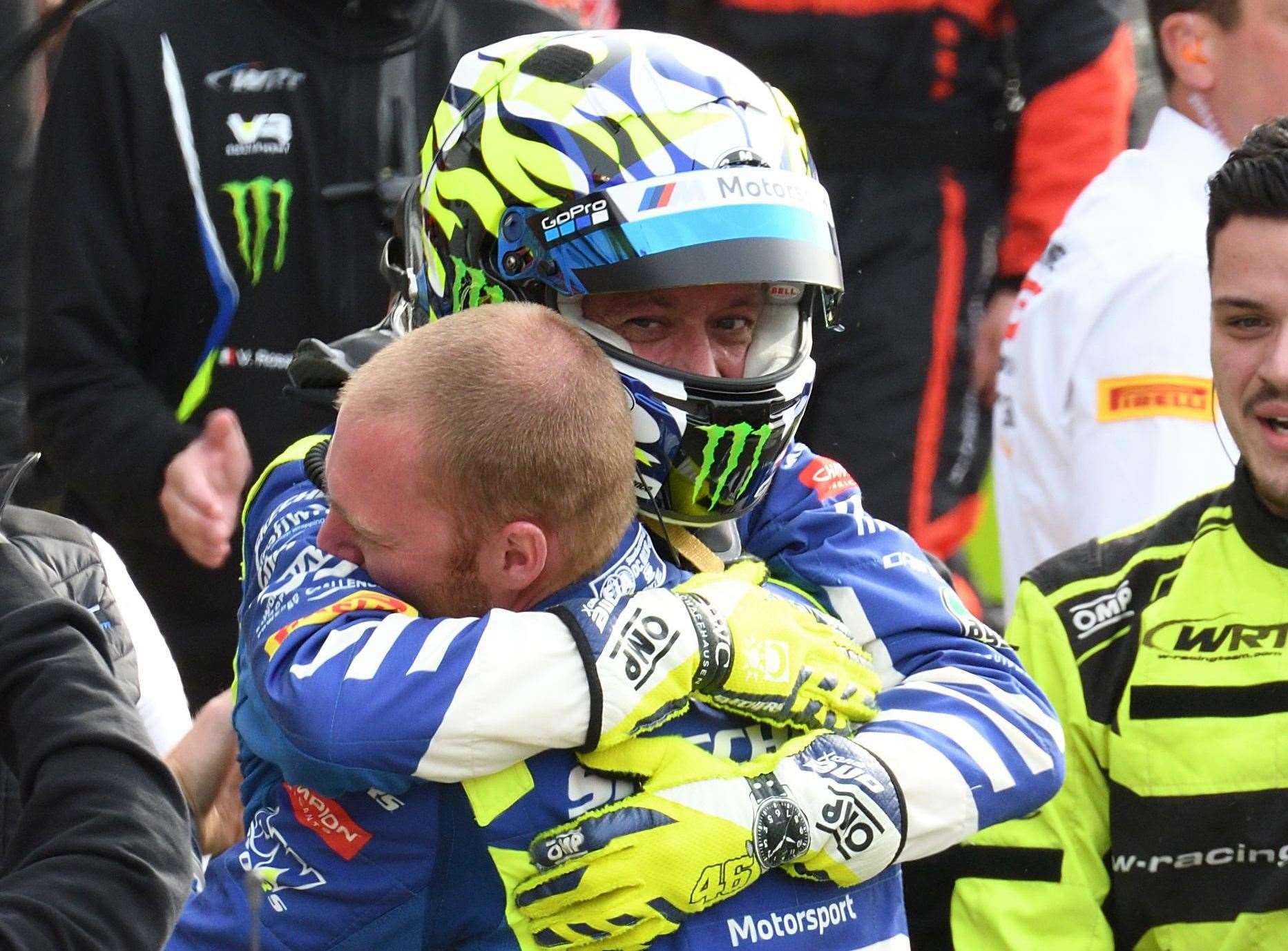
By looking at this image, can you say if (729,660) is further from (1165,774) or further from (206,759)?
(206,759)

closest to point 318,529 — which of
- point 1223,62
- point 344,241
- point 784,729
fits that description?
point 784,729

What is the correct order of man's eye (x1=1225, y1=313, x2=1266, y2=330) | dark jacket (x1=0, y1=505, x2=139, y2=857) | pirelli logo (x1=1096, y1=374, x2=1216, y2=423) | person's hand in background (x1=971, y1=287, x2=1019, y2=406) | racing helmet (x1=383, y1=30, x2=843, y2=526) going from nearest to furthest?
racing helmet (x1=383, y1=30, x2=843, y2=526), dark jacket (x1=0, y1=505, x2=139, y2=857), man's eye (x1=1225, y1=313, x2=1266, y2=330), pirelli logo (x1=1096, y1=374, x2=1216, y2=423), person's hand in background (x1=971, y1=287, x2=1019, y2=406)

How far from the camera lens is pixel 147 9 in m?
4.02

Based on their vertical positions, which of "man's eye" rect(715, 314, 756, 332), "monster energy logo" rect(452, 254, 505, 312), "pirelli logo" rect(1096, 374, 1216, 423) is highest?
"monster energy logo" rect(452, 254, 505, 312)

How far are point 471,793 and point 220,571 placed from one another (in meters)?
1.97

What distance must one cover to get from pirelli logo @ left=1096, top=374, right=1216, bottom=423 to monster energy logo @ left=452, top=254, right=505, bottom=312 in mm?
2050

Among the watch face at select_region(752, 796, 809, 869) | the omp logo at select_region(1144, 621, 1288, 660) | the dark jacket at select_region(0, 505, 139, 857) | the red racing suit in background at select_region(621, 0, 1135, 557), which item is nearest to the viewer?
the watch face at select_region(752, 796, 809, 869)

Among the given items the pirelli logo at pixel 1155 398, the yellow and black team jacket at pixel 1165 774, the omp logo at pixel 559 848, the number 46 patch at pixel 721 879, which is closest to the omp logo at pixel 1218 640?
the yellow and black team jacket at pixel 1165 774

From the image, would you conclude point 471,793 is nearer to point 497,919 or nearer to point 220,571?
point 497,919

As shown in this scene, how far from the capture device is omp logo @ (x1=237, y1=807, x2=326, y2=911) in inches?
89.0

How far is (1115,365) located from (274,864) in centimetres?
257

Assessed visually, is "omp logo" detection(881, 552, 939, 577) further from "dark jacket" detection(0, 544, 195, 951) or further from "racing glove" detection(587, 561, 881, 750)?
"dark jacket" detection(0, 544, 195, 951)

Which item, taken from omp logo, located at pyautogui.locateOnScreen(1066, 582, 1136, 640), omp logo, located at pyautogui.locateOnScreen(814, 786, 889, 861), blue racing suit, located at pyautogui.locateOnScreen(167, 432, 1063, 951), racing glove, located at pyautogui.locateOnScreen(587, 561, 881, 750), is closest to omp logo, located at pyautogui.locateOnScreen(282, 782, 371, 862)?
blue racing suit, located at pyautogui.locateOnScreen(167, 432, 1063, 951)

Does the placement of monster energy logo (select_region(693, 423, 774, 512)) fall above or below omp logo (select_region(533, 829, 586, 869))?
above
